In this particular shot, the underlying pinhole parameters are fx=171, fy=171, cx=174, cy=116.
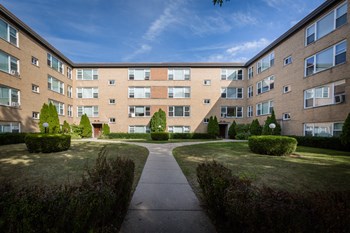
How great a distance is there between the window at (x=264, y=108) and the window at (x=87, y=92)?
25878mm

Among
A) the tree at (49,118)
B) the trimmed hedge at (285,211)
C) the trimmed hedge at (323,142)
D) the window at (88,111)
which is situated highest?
the window at (88,111)

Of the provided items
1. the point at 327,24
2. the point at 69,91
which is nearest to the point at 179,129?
the point at 69,91

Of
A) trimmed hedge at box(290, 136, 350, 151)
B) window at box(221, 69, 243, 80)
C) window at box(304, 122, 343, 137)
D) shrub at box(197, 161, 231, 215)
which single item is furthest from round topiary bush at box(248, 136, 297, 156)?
window at box(221, 69, 243, 80)

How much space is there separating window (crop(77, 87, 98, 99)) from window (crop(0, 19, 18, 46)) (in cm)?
1165

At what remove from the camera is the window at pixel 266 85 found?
878 inches

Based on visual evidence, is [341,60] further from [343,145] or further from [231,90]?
[231,90]

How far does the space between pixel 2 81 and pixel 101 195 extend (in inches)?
812

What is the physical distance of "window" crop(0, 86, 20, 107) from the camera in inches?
631

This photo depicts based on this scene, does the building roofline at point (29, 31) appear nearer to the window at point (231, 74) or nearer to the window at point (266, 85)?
the window at point (231, 74)

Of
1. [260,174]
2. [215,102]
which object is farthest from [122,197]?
[215,102]

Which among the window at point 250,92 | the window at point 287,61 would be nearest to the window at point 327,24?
the window at point 287,61

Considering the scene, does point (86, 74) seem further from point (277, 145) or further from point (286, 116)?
point (286, 116)

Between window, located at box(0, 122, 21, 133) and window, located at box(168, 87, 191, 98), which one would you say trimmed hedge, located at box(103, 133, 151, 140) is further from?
window, located at box(0, 122, 21, 133)

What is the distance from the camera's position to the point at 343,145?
40.9ft
